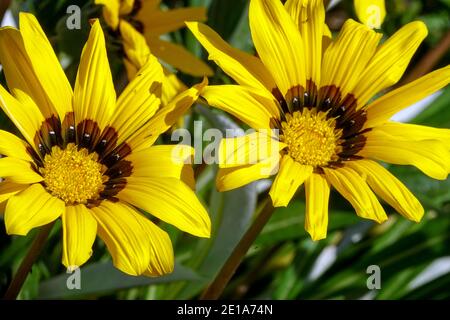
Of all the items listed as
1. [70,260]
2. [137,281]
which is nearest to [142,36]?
[137,281]

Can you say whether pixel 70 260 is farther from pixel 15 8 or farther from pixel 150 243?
pixel 15 8

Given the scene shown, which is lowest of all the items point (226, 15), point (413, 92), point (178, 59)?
point (413, 92)

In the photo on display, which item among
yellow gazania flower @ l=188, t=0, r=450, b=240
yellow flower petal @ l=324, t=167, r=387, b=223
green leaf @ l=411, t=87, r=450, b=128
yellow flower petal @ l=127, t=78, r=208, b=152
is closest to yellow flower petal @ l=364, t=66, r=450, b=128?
yellow gazania flower @ l=188, t=0, r=450, b=240

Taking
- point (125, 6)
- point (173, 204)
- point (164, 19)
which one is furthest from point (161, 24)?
point (173, 204)

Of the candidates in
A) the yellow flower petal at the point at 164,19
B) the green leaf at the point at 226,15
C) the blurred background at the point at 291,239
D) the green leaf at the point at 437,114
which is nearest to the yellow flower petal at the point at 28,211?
the blurred background at the point at 291,239

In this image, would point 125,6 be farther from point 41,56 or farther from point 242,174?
point 242,174

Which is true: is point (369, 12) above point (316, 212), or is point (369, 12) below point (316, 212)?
above

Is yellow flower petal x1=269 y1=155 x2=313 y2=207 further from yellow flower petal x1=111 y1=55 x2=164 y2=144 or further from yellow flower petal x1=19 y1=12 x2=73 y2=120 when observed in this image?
yellow flower petal x1=19 y1=12 x2=73 y2=120
